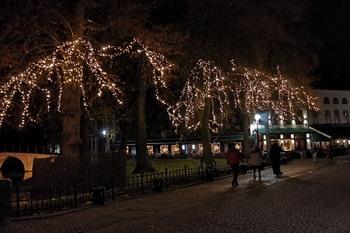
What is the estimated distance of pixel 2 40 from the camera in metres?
23.3

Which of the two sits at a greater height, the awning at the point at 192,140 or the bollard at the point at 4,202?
the awning at the point at 192,140

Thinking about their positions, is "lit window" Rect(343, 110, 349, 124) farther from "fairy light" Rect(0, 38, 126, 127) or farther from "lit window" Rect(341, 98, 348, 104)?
"fairy light" Rect(0, 38, 126, 127)

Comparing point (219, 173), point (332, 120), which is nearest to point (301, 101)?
point (219, 173)

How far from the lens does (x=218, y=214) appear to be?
15.3m

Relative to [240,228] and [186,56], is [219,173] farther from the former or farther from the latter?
[240,228]

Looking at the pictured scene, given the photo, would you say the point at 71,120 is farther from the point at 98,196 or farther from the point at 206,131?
the point at 206,131

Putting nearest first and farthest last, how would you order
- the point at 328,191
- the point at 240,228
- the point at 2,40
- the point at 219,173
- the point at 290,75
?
the point at 240,228 → the point at 328,191 → the point at 2,40 → the point at 219,173 → the point at 290,75

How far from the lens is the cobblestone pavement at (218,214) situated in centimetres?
1302

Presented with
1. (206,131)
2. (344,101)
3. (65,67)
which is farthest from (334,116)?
(65,67)

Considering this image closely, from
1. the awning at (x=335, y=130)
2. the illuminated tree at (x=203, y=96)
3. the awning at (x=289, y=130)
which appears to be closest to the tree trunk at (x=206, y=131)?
the illuminated tree at (x=203, y=96)

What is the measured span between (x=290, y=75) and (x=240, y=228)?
29484 millimetres

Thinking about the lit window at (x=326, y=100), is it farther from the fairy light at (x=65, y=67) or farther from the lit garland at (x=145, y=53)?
the fairy light at (x=65, y=67)

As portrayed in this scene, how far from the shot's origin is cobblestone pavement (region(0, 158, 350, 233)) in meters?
13.0

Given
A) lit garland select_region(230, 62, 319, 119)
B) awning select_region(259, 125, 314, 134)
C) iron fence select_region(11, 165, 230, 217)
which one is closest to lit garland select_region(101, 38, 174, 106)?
iron fence select_region(11, 165, 230, 217)
